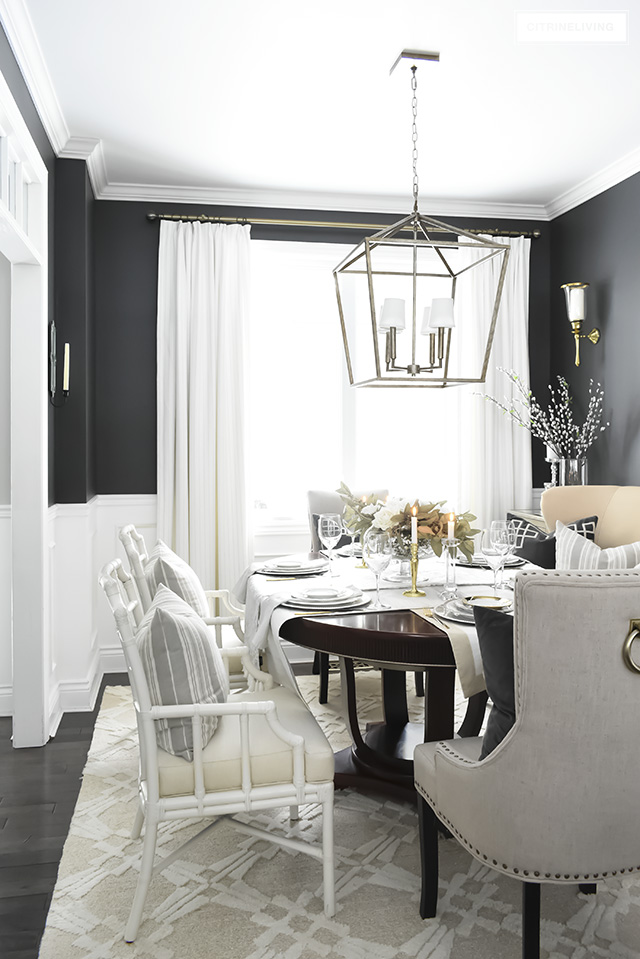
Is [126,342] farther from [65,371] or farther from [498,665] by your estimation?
[498,665]

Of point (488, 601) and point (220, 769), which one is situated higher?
point (488, 601)

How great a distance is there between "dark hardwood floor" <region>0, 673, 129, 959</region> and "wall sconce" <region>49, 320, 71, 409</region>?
159 cm

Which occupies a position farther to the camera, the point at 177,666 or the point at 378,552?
the point at 378,552

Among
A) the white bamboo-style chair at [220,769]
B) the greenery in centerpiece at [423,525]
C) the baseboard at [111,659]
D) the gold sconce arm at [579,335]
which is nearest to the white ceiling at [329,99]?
the gold sconce arm at [579,335]

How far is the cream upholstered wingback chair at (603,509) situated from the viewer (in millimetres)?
3652

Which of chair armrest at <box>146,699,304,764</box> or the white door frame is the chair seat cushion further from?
the white door frame

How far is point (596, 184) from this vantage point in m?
4.39

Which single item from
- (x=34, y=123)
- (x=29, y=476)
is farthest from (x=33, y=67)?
(x=29, y=476)

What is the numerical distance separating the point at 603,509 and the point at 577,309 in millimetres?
1315

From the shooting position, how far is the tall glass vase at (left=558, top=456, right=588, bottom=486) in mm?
4516

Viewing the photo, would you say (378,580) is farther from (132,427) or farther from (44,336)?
(132,427)

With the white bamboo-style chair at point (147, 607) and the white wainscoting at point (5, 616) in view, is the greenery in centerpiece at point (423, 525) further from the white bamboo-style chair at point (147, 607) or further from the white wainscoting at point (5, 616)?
the white wainscoting at point (5, 616)

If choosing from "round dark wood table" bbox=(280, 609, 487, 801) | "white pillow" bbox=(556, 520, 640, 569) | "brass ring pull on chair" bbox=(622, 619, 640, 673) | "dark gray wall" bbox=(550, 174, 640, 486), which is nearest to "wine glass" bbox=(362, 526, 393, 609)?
"round dark wood table" bbox=(280, 609, 487, 801)

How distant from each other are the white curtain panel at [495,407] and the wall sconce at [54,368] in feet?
8.00
